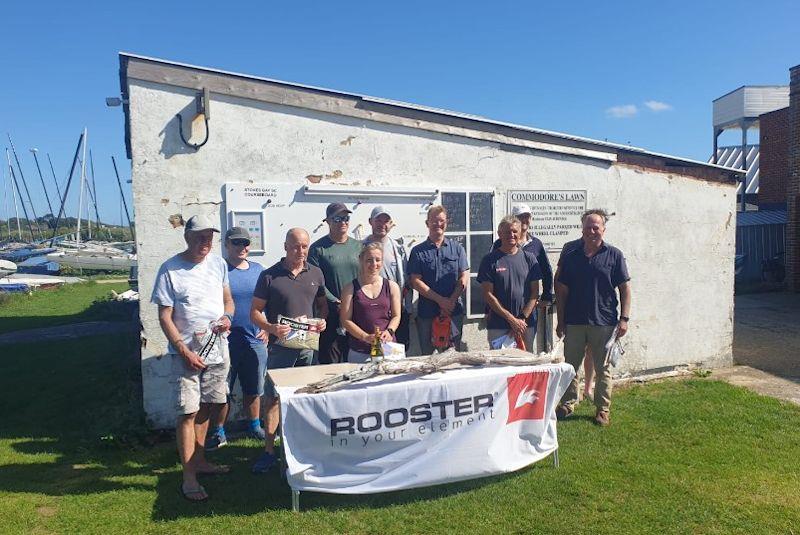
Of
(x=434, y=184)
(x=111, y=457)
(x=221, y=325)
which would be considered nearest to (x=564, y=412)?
(x=434, y=184)

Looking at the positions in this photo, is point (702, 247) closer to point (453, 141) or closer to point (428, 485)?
point (453, 141)

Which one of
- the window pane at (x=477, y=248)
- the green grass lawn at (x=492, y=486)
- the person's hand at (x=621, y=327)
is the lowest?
the green grass lawn at (x=492, y=486)

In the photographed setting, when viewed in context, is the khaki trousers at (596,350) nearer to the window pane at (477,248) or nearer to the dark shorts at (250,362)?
the window pane at (477,248)

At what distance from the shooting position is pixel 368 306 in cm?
→ 439

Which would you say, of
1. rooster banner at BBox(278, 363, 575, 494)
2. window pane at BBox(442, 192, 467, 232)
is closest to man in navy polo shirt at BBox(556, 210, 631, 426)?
window pane at BBox(442, 192, 467, 232)

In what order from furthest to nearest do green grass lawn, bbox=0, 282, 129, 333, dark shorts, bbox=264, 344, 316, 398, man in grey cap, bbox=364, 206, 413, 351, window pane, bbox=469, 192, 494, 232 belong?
green grass lawn, bbox=0, 282, 129, 333 < window pane, bbox=469, 192, 494, 232 < man in grey cap, bbox=364, 206, 413, 351 < dark shorts, bbox=264, 344, 316, 398

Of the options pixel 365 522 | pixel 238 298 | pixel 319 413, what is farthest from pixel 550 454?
pixel 238 298

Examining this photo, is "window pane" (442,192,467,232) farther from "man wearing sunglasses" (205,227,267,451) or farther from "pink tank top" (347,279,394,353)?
"man wearing sunglasses" (205,227,267,451)

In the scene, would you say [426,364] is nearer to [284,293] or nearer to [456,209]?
[284,293]

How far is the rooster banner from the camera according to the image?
12.0ft

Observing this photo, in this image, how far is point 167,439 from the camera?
5250 millimetres

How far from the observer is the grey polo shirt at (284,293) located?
169 inches

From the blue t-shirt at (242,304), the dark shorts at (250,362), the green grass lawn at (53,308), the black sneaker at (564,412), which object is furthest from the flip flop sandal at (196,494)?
the green grass lawn at (53,308)

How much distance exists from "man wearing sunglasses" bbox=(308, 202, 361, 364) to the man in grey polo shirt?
369 millimetres
